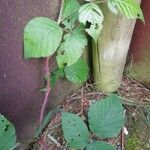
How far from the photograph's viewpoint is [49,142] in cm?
150

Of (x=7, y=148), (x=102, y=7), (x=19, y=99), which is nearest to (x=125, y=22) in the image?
(x=102, y=7)

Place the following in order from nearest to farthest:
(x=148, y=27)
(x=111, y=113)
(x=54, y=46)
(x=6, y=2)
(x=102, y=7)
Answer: (x=6, y=2) → (x=54, y=46) → (x=102, y=7) → (x=111, y=113) → (x=148, y=27)

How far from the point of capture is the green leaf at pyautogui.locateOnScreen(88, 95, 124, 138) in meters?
1.40

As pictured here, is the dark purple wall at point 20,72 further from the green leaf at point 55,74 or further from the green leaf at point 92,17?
the green leaf at point 92,17

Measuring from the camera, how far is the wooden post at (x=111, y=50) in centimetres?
136

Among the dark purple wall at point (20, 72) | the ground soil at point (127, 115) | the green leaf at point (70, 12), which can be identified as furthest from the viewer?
the ground soil at point (127, 115)

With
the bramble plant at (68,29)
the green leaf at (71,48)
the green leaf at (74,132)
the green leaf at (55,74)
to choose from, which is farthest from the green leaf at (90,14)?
the green leaf at (74,132)

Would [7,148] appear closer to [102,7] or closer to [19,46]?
[19,46]

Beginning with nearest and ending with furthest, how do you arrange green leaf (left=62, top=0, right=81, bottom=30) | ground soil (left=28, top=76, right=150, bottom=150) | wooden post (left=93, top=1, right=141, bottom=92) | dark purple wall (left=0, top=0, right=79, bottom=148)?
dark purple wall (left=0, top=0, right=79, bottom=148), green leaf (left=62, top=0, right=81, bottom=30), wooden post (left=93, top=1, right=141, bottom=92), ground soil (left=28, top=76, right=150, bottom=150)

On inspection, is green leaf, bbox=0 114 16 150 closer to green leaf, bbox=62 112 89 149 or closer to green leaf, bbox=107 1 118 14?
green leaf, bbox=62 112 89 149

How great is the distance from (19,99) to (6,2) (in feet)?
1.41

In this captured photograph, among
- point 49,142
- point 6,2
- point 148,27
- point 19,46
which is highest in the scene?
point 6,2

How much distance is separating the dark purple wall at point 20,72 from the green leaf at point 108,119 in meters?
0.22

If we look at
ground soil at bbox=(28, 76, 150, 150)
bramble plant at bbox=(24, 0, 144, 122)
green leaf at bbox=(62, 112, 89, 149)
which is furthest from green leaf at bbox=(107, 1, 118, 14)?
ground soil at bbox=(28, 76, 150, 150)
